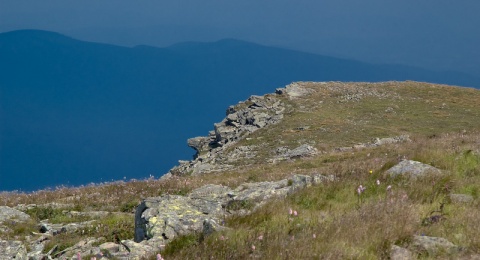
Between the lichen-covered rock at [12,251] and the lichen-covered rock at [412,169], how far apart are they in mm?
7698

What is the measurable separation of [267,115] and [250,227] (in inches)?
2030

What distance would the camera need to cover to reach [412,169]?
1141 cm

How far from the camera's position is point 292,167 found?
96.4ft

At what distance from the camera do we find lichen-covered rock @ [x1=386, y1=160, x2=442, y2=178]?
35.9 ft

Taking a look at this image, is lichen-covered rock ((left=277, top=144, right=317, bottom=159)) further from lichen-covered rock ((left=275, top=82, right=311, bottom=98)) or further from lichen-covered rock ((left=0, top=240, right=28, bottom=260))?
lichen-covered rock ((left=275, top=82, right=311, bottom=98))

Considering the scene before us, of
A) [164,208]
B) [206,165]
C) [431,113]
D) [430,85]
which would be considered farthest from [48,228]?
[430,85]

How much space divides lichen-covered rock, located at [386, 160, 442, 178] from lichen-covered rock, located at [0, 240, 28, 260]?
7698 mm

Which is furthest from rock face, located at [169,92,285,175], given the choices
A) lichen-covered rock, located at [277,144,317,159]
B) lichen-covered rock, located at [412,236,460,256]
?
lichen-covered rock, located at [412,236,460,256]

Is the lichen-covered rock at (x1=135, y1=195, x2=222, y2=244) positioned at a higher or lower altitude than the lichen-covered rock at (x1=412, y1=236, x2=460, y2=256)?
lower

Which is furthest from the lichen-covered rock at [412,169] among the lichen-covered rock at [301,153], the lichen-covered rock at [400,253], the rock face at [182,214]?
→ the lichen-covered rock at [301,153]

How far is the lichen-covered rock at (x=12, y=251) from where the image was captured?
29.8 feet

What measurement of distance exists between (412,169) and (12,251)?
8.97 metres

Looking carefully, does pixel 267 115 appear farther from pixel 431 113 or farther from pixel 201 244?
pixel 201 244

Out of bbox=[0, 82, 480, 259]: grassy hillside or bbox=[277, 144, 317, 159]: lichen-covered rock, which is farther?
bbox=[277, 144, 317, 159]: lichen-covered rock
